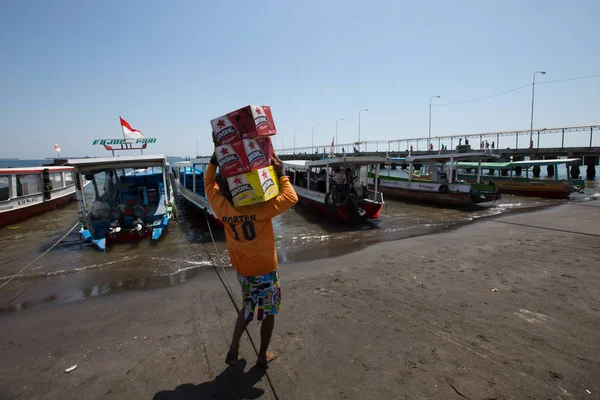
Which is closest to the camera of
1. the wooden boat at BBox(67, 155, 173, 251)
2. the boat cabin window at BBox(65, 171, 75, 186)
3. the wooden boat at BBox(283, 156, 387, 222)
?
the wooden boat at BBox(67, 155, 173, 251)

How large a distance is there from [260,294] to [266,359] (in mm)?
798

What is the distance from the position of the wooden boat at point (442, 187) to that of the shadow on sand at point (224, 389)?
51.5ft

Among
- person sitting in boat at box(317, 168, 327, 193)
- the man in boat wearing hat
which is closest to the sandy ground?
the man in boat wearing hat

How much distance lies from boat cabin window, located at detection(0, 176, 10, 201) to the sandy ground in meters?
11.9

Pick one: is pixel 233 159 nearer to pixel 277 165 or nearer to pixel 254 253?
pixel 277 165

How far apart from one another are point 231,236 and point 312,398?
5.30 ft

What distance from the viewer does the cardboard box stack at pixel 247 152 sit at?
2.90m

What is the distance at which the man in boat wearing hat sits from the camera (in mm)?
2951

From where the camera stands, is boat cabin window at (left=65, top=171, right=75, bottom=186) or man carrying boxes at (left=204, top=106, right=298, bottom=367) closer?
man carrying boxes at (left=204, top=106, right=298, bottom=367)

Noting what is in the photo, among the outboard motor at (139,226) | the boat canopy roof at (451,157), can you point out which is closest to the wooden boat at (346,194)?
the boat canopy roof at (451,157)

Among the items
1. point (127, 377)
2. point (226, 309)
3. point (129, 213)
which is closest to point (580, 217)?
point (226, 309)

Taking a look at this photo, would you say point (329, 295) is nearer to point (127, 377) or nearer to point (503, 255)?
point (127, 377)

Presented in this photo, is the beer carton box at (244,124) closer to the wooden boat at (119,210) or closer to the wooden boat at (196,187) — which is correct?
the wooden boat at (196,187)

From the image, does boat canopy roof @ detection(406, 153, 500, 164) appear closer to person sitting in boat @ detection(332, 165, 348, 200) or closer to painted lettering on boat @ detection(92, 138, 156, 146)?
person sitting in boat @ detection(332, 165, 348, 200)
